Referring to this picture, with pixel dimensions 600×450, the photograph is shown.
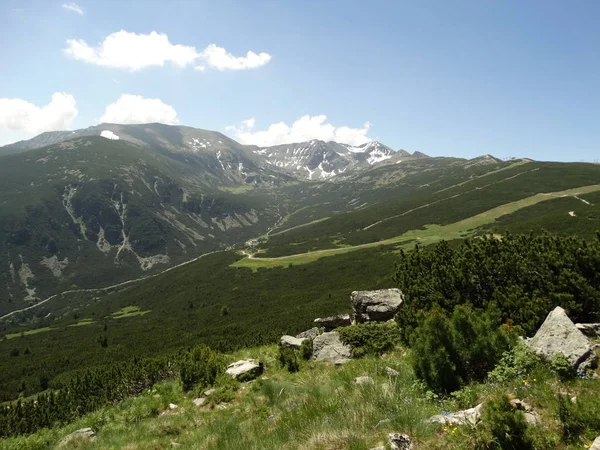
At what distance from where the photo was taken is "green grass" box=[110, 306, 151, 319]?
127250mm

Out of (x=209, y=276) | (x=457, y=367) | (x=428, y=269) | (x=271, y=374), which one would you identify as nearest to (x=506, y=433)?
(x=457, y=367)

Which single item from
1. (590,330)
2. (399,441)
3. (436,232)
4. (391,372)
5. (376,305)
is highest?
(399,441)

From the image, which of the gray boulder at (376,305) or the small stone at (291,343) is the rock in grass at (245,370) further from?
the gray boulder at (376,305)

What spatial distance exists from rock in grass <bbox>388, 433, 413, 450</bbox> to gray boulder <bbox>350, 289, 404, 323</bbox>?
18.4 metres

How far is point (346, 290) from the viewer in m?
84.2

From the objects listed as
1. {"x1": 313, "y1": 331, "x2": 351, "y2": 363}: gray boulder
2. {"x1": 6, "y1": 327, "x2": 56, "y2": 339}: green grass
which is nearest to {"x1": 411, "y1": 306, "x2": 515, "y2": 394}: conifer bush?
{"x1": 313, "y1": 331, "x2": 351, "y2": 363}: gray boulder

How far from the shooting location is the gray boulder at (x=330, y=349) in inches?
666

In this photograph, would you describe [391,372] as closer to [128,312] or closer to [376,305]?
[376,305]

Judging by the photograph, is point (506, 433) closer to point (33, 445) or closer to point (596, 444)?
point (596, 444)

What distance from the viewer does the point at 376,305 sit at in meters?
24.2

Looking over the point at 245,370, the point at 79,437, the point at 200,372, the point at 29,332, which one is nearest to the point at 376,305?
the point at 245,370

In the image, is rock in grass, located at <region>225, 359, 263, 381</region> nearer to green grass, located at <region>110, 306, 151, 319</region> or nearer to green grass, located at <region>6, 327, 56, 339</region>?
green grass, located at <region>110, 306, 151, 319</region>

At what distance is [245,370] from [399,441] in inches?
504

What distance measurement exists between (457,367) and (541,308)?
8822 millimetres
